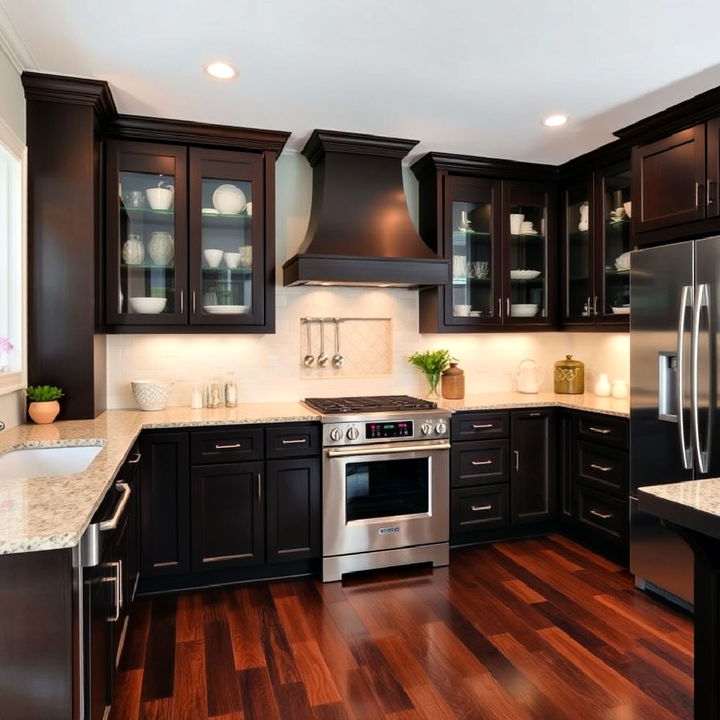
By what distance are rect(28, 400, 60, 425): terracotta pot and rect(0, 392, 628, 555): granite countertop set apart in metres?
0.04

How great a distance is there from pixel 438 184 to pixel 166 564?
2.92 meters

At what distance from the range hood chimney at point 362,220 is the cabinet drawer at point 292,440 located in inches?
34.8

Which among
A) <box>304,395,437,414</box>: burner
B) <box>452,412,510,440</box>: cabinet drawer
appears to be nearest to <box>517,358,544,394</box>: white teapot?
<box>452,412,510,440</box>: cabinet drawer

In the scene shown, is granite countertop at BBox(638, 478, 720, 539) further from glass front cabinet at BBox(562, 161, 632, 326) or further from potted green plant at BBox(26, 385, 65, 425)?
potted green plant at BBox(26, 385, 65, 425)

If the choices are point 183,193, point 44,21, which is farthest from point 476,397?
point 44,21

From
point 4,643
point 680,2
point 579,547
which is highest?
point 680,2

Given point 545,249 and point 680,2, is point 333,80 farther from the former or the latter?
point 545,249

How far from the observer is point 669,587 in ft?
9.43

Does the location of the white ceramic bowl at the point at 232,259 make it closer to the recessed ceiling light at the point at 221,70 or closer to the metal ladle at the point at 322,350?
the metal ladle at the point at 322,350

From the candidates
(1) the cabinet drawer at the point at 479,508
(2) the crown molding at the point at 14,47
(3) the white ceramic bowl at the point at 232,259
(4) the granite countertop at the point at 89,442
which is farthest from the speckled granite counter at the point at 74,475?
(2) the crown molding at the point at 14,47

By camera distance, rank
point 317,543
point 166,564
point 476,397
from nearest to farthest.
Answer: point 166,564, point 317,543, point 476,397

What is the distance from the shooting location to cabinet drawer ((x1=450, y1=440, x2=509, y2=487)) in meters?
3.66

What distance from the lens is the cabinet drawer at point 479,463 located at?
366 cm

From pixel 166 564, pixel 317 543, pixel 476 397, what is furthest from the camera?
pixel 476 397
